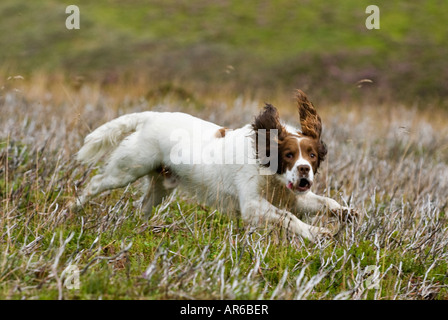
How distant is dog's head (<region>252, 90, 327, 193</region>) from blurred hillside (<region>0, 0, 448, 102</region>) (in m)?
12.9

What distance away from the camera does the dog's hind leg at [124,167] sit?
4.73 metres

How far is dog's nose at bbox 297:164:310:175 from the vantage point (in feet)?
12.6

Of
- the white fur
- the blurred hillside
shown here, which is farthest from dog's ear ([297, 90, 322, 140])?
the blurred hillside

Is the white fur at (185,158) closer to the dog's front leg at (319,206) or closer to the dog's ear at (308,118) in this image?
the dog's front leg at (319,206)

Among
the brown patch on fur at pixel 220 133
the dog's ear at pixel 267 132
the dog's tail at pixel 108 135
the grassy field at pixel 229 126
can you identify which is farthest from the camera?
the dog's tail at pixel 108 135

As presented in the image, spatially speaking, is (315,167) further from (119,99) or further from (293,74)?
(293,74)

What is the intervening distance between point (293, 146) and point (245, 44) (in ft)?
66.5

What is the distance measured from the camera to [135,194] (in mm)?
5238

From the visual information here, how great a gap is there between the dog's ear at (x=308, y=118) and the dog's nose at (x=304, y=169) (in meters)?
0.46

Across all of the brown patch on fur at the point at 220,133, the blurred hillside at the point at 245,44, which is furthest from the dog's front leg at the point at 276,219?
the blurred hillside at the point at 245,44

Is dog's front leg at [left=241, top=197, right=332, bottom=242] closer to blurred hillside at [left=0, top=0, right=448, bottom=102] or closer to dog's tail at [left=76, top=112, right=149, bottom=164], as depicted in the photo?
dog's tail at [left=76, top=112, right=149, bottom=164]

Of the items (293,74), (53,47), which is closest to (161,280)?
(293,74)

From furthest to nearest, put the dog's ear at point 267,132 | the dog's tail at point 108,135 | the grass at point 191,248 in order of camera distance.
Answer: the dog's tail at point 108,135 < the dog's ear at point 267,132 < the grass at point 191,248

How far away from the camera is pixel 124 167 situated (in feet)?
15.7
